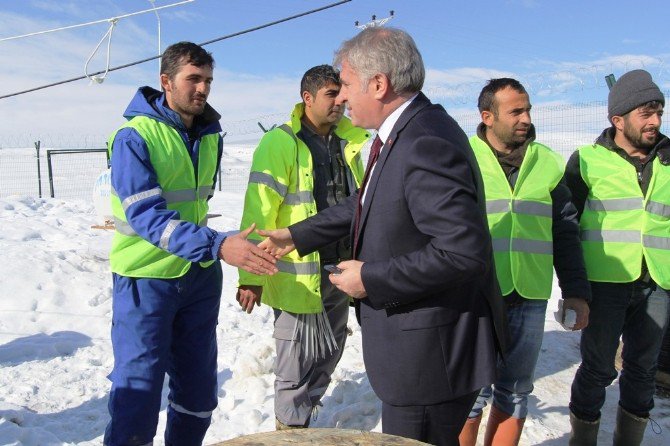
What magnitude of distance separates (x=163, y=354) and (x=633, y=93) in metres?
2.87

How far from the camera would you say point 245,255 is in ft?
8.91

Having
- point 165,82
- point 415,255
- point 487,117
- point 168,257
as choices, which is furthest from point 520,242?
point 165,82

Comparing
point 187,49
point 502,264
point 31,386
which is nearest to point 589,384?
point 502,264

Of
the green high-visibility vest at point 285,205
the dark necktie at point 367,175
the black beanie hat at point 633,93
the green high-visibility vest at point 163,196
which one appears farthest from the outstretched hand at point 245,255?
the black beanie hat at point 633,93

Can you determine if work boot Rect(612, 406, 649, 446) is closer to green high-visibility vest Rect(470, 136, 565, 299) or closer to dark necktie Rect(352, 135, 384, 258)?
green high-visibility vest Rect(470, 136, 565, 299)

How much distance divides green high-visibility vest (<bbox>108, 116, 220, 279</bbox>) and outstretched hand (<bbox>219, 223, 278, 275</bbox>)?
23 centimetres

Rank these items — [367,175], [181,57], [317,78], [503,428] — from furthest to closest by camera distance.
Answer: [317,78], [503,428], [181,57], [367,175]

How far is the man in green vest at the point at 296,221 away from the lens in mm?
3328

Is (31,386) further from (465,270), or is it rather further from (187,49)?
(465,270)

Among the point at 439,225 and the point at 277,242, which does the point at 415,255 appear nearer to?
the point at 439,225

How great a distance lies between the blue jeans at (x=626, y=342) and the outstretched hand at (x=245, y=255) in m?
1.87

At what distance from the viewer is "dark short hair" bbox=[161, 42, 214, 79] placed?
299 centimetres

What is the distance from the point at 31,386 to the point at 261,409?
1899 millimetres

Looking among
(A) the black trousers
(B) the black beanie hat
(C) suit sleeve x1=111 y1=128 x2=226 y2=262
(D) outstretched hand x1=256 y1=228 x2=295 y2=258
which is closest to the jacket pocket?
(A) the black trousers
